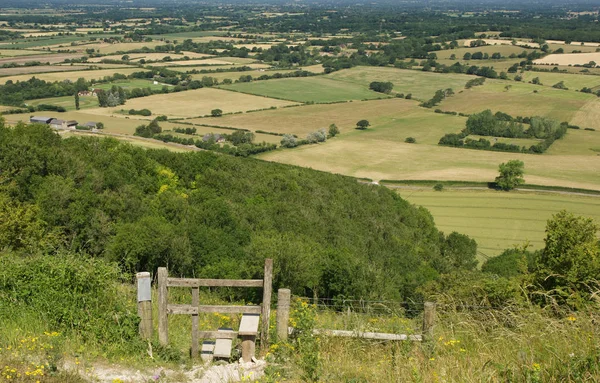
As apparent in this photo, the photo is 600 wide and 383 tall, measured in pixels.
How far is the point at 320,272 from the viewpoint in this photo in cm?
1962

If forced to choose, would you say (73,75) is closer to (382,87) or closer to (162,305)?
(382,87)

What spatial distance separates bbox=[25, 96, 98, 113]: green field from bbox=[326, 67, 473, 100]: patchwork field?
1950 inches

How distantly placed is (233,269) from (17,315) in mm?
9802

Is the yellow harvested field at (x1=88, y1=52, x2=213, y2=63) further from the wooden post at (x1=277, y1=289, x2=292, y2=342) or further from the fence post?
the wooden post at (x1=277, y1=289, x2=292, y2=342)

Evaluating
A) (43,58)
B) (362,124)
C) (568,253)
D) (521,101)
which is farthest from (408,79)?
(568,253)

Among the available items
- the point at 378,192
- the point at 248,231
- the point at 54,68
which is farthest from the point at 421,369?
the point at 54,68

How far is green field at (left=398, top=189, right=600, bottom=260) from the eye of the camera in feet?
126

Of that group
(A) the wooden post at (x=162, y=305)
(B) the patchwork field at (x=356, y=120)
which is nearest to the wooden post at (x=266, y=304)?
(A) the wooden post at (x=162, y=305)

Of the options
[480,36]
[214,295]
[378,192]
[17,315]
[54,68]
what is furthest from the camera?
[480,36]

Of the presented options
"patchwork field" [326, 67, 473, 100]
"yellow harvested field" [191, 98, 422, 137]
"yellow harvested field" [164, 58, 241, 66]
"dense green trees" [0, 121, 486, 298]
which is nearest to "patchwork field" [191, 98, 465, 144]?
"yellow harvested field" [191, 98, 422, 137]

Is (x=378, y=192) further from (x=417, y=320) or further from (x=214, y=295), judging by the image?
(x=417, y=320)

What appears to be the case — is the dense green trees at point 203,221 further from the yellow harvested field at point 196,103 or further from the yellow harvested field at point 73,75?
the yellow harvested field at point 73,75

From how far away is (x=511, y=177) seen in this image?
49969 millimetres

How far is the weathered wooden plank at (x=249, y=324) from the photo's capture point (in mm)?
8062
